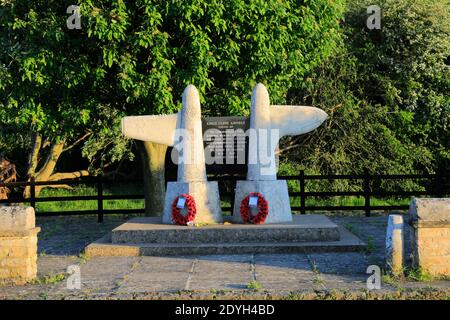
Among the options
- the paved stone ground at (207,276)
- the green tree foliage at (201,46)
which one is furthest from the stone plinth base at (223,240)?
the green tree foliage at (201,46)

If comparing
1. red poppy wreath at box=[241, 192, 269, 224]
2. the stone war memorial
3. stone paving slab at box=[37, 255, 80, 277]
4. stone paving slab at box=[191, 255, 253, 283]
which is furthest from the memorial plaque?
stone paving slab at box=[37, 255, 80, 277]

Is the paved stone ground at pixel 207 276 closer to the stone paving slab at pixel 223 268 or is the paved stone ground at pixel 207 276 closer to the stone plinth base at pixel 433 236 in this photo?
the stone paving slab at pixel 223 268

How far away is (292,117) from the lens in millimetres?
14039

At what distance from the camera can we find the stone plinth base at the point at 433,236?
9430 millimetres

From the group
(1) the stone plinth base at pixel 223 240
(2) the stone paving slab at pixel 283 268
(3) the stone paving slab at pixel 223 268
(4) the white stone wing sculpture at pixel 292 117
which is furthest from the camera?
Answer: (4) the white stone wing sculpture at pixel 292 117

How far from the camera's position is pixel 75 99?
16672 mm

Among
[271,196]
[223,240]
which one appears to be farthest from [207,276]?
[271,196]

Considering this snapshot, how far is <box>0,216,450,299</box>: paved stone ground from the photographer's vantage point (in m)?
8.64

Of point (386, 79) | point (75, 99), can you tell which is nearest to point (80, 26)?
point (75, 99)

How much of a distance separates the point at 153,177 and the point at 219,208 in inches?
186

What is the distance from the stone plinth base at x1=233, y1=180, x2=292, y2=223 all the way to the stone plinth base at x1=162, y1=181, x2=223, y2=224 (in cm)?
43

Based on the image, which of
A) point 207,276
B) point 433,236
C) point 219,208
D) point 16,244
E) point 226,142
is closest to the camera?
point 433,236

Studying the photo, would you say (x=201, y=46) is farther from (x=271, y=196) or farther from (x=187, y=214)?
(x=187, y=214)

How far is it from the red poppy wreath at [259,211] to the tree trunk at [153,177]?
4.92 metres
